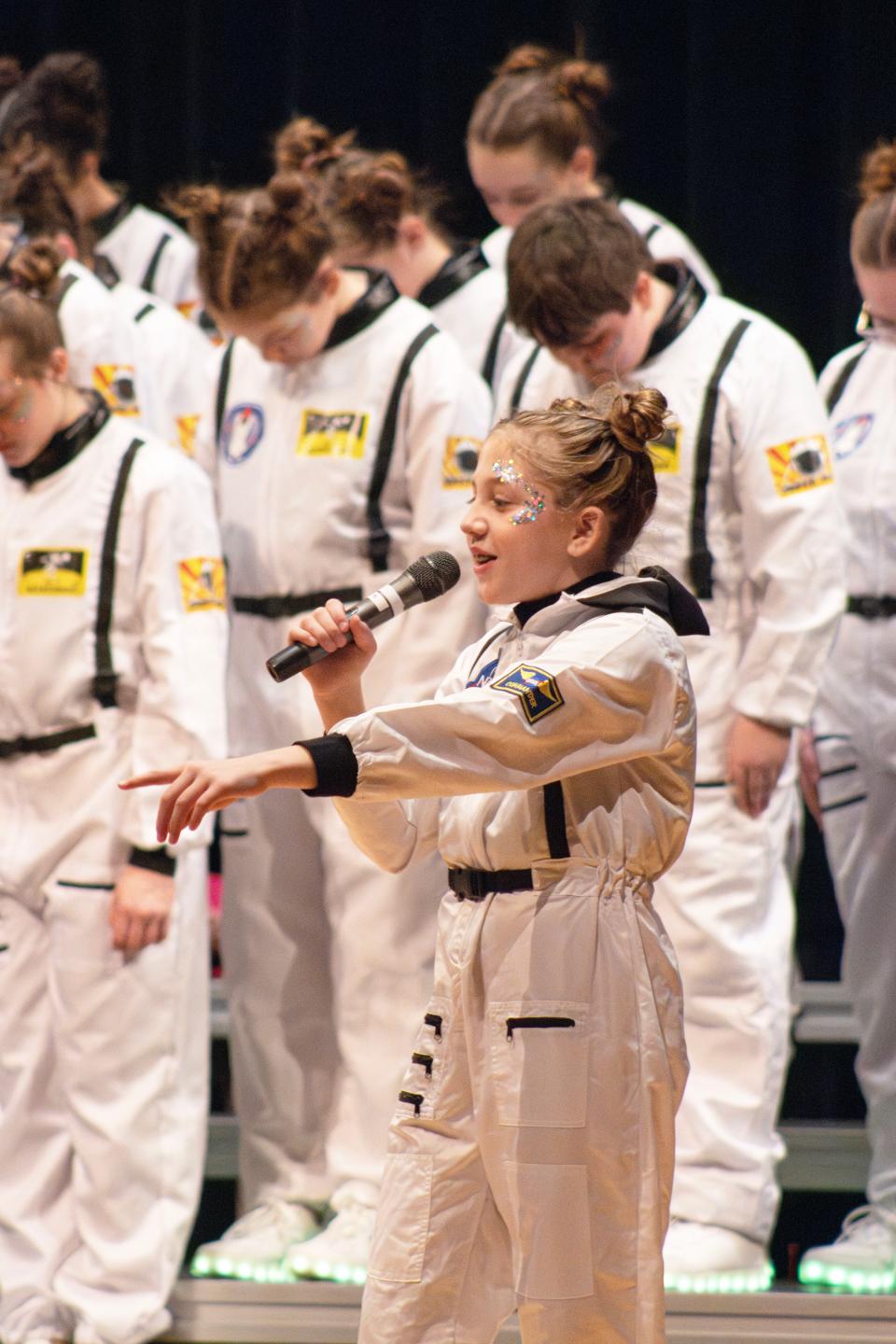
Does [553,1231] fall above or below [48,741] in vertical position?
below

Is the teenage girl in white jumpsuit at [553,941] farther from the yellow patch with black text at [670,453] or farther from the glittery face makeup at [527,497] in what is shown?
the yellow patch with black text at [670,453]

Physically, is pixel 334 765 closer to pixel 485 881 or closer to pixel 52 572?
pixel 485 881

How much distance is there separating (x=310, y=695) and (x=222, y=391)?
66cm

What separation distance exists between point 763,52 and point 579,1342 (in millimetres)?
3060

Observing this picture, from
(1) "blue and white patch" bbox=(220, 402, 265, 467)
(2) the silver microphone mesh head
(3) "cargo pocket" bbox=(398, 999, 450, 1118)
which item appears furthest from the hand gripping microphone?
(1) "blue and white patch" bbox=(220, 402, 265, 467)

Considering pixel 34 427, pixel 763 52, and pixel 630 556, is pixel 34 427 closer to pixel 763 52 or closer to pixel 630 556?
pixel 630 556

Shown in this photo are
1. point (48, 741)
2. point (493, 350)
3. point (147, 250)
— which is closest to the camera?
point (48, 741)

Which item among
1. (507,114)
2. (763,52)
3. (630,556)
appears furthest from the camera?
(763,52)

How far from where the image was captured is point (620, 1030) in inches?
86.2

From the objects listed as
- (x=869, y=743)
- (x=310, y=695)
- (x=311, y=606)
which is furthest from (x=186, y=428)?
(x=869, y=743)

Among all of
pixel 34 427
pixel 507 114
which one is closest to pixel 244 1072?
pixel 34 427

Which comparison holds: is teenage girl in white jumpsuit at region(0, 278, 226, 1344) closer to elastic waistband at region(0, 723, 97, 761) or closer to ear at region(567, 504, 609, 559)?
elastic waistband at region(0, 723, 97, 761)

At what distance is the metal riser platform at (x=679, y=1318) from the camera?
3090 millimetres

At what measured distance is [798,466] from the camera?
10.5 feet
